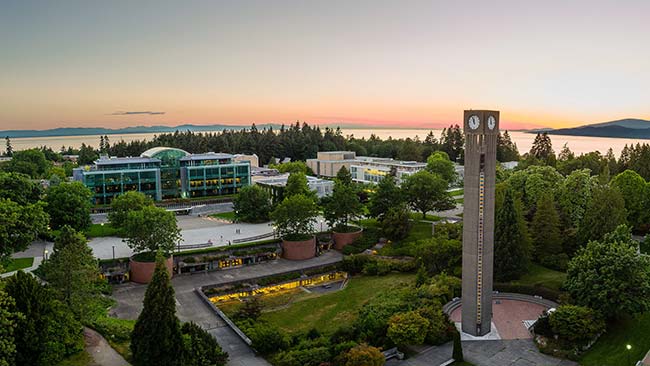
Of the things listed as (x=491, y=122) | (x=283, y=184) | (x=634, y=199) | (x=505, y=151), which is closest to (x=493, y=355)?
(x=491, y=122)

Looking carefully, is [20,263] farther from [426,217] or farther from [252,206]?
[426,217]

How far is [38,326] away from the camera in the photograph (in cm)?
2136

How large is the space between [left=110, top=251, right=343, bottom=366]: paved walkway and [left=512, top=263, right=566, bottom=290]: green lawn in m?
15.5

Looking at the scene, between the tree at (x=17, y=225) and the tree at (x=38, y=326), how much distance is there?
5906 millimetres

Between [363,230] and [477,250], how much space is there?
73.1 ft

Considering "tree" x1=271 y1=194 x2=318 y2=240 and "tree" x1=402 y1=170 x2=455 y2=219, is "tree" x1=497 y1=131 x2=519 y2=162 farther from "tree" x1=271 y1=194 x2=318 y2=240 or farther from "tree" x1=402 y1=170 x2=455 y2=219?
"tree" x1=271 y1=194 x2=318 y2=240

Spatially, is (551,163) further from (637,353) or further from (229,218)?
(637,353)

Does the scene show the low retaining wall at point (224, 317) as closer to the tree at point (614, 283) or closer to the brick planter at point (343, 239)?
the brick planter at point (343, 239)

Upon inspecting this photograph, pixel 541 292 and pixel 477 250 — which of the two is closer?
pixel 477 250

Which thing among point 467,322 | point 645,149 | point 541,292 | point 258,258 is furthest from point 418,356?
point 645,149

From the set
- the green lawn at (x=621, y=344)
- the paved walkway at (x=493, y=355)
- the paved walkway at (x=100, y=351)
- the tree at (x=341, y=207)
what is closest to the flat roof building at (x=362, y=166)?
the tree at (x=341, y=207)

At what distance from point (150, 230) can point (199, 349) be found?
678 inches

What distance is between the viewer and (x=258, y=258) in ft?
140

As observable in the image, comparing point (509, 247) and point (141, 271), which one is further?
point (141, 271)
